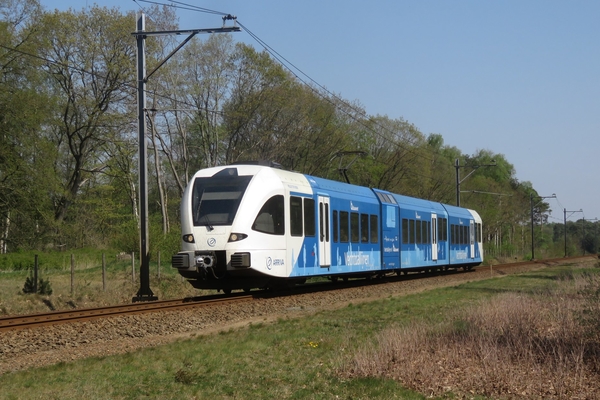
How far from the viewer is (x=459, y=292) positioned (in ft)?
74.1

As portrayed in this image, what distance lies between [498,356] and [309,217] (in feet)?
38.4

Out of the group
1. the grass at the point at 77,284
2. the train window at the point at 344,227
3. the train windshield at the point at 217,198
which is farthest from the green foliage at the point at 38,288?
the train window at the point at 344,227

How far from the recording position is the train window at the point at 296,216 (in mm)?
20452

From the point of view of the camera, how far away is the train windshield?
739 inches

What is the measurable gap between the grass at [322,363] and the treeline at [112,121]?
19860mm

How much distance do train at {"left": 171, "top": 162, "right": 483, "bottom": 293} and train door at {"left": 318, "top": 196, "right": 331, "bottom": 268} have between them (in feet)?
0.10

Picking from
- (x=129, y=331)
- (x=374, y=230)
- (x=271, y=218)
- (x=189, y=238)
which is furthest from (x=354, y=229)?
(x=129, y=331)

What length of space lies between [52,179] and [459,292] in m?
21.0

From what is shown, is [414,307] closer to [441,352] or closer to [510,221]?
[441,352]

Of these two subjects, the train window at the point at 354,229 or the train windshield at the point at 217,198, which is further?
the train window at the point at 354,229

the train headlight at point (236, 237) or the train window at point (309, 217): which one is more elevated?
the train window at point (309, 217)

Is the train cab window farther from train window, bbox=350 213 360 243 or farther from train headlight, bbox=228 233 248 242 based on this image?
train headlight, bbox=228 233 248 242

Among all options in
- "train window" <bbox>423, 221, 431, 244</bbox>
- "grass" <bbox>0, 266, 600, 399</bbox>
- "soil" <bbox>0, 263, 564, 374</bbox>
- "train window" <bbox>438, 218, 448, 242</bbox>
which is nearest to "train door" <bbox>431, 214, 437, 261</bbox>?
"train window" <bbox>423, 221, 431, 244</bbox>

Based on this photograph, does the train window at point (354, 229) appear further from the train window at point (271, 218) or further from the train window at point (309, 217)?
the train window at point (271, 218)
